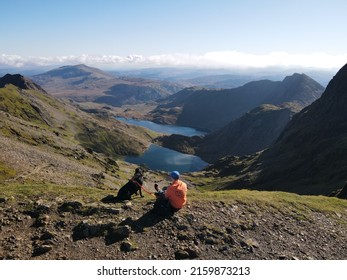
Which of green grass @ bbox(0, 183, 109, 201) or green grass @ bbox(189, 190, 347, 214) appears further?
green grass @ bbox(189, 190, 347, 214)

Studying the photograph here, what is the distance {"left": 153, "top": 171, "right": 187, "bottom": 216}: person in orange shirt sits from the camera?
24328 millimetres

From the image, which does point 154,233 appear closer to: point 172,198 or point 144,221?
point 144,221

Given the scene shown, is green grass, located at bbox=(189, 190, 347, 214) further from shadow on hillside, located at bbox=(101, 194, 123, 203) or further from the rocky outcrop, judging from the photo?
shadow on hillside, located at bbox=(101, 194, 123, 203)

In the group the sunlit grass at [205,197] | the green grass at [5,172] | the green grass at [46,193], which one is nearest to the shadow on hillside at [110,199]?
the sunlit grass at [205,197]

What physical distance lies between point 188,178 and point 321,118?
72293mm

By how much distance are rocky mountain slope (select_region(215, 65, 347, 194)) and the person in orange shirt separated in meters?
69.6

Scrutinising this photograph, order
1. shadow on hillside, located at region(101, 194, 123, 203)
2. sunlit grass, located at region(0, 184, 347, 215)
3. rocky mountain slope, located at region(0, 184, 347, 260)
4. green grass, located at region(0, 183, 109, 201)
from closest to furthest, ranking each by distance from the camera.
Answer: rocky mountain slope, located at region(0, 184, 347, 260) → shadow on hillside, located at region(101, 194, 123, 203) → green grass, located at region(0, 183, 109, 201) → sunlit grass, located at region(0, 184, 347, 215)

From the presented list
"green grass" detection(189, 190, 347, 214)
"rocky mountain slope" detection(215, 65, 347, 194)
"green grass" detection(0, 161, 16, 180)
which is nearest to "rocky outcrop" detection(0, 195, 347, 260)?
"green grass" detection(189, 190, 347, 214)

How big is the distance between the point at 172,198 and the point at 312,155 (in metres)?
125

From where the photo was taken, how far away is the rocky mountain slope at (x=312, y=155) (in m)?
108

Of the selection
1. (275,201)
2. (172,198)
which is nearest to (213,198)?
(172,198)

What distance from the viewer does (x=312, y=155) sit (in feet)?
452

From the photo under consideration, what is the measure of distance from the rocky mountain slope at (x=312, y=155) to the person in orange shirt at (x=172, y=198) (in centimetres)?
6957

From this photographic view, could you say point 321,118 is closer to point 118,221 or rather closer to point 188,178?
point 188,178
